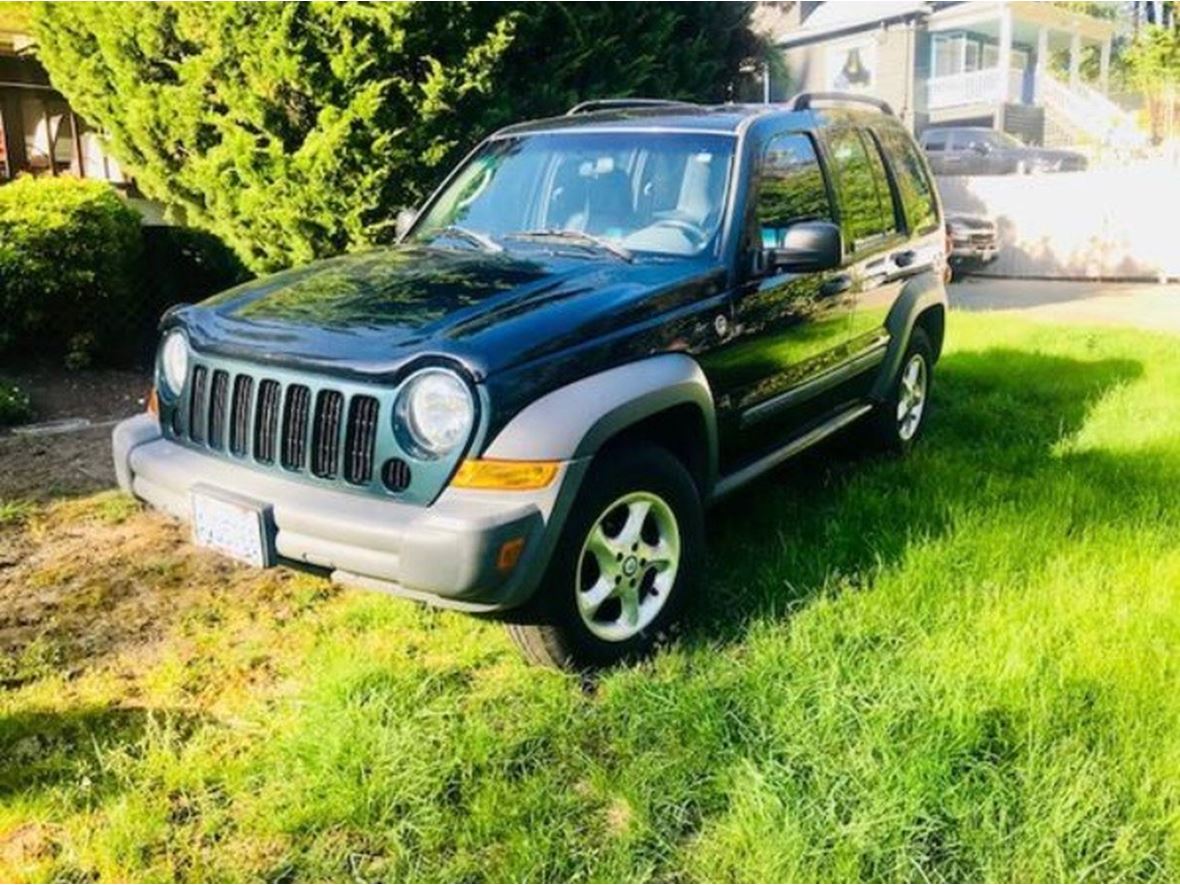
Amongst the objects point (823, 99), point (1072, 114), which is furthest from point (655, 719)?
point (1072, 114)

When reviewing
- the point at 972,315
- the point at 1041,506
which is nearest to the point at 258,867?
the point at 1041,506

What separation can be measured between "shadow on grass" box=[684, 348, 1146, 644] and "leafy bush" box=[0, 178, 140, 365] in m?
5.09

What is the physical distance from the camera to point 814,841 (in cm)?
241

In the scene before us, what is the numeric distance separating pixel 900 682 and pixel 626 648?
85 centimetres

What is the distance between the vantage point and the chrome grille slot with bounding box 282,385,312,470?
121 inches

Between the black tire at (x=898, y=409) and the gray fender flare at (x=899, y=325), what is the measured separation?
2.6 inches

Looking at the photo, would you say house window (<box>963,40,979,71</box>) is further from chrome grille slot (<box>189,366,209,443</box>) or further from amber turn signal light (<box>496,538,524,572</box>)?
amber turn signal light (<box>496,538,524,572</box>)

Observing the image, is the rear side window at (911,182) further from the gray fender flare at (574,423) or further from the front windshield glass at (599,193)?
the gray fender flare at (574,423)

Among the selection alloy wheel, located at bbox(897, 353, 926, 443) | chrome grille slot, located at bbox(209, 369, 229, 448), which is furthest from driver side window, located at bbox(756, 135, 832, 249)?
chrome grille slot, located at bbox(209, 369, 229, 448)

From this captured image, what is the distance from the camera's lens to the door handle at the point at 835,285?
4484 mm

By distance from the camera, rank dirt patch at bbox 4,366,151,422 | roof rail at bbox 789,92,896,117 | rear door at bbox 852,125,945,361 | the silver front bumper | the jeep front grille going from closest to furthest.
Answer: the silver front bumper, the jeep front grille, roof rail at bbox 789,92,896,117, rear door at bbox 852,125,945,361, dirt patch at bbox 4,366,151,422

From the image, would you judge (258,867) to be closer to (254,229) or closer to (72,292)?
(72,292)

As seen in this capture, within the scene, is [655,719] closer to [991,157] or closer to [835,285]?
[835,285]

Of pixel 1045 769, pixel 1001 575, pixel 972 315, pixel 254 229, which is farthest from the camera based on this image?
pixel 972 315
